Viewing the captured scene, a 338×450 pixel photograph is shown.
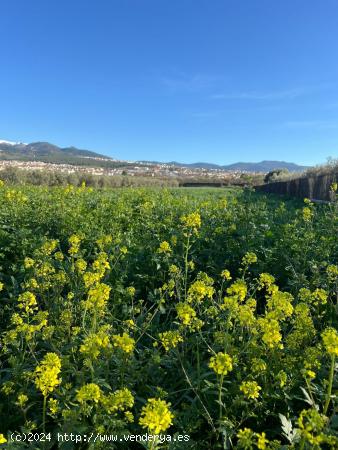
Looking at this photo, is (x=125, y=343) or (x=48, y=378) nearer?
(x=48, y=378)

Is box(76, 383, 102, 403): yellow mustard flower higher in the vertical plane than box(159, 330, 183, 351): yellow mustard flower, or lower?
lower

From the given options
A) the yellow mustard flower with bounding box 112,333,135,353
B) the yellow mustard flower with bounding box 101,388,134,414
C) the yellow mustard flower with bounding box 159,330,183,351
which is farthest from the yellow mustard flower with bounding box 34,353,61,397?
A: the yellow mustard flower with bounding box 159,330,183,351

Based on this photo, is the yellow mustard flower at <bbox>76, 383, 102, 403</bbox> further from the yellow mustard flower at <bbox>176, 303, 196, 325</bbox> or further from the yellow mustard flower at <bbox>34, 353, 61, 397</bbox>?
the yellow mustard flower at <bbox>176, 303, 196, 325</bbox>

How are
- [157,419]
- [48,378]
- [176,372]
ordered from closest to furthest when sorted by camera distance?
[157,419]
[48,378]
[176,372]

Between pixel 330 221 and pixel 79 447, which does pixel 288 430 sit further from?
pixel 330 221

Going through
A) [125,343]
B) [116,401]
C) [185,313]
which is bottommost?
[116,401]

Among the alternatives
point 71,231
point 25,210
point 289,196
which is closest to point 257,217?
point 71,231

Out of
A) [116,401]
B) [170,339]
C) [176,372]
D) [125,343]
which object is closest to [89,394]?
[116,401]

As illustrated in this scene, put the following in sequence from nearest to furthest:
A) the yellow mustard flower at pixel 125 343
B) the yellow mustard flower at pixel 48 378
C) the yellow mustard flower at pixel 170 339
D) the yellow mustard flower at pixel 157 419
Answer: the yellow mustard flower at pixel 157 419 < the yellow mustard flower at pixel 48 378 < the yellow mustard flower at pixel 125 343 < the yellow mustard flower at pixel 170 339

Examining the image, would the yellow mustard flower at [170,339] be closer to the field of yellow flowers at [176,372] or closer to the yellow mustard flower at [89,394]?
the field of yellow flowers at [176,372]

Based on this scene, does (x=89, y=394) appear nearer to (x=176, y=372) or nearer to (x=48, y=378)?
(x=48, y=378)

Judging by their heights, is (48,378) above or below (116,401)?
above

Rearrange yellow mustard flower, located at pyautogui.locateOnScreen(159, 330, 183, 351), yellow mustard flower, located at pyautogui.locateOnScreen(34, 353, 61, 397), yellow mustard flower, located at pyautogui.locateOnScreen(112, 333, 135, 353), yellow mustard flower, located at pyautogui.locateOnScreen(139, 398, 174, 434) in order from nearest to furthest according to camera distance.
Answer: yellow mustard flower, located at pyautogui.locateOnScreen(139, 398, 174, 434), yellow mustard flower, located at pyautogui.locateOnScreen(34, 353, 61, 397), yellow mustard flower, located at pyautogui.locateOnScreen(112, 333, 135, 353), yellow mustard flower, located at pyautogui.locateOnScreen(159, 330, 183, 351)

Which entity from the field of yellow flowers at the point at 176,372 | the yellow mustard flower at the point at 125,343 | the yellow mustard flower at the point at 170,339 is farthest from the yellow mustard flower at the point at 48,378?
the yellow mustard flower at the point at 170,339
